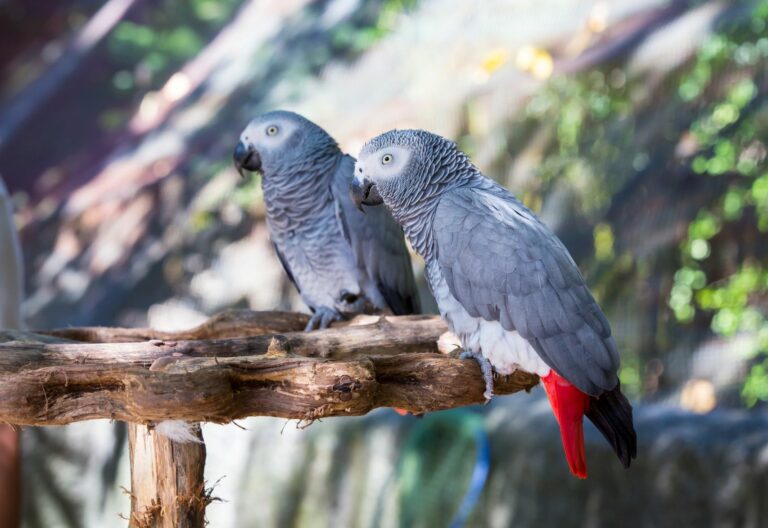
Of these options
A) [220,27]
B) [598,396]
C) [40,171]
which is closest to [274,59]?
[220,27]

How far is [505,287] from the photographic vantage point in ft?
3.95

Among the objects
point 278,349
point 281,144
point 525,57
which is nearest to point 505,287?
point 278,349

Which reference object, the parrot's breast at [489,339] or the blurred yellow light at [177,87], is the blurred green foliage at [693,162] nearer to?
the parrot's breast at [489,339]

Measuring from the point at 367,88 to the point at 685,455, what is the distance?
1.61 meters

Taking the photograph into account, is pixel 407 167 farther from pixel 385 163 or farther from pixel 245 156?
pixel 245 156

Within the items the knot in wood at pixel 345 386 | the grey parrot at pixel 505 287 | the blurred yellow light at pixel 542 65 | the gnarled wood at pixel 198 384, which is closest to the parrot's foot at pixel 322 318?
the gnarled wood at pixel 198 384

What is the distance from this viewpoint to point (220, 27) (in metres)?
3.12

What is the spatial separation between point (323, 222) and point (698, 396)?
1145 mm

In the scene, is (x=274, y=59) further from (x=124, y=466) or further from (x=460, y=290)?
(x=460, y=290)

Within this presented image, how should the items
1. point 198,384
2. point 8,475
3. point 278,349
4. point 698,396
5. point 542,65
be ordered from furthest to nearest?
point 542,65 < point 698,396 < point 8,475 < point 278,349 < point 198,384

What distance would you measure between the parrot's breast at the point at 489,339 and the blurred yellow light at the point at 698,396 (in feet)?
3.38

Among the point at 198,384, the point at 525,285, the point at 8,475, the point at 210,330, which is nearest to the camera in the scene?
the point at 198,384

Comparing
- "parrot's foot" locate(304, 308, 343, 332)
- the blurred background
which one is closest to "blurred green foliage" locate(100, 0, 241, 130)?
the blurred background

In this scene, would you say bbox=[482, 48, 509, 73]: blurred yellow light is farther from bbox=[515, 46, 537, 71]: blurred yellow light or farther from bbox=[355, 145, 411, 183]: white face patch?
bbox=[355, 145, 411, 183]: white face patch
